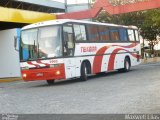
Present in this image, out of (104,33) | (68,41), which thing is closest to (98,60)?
(104,33)

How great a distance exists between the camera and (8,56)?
104 feet

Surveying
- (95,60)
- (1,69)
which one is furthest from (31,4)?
(95,60)

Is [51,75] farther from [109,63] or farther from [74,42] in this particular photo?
[109,63]

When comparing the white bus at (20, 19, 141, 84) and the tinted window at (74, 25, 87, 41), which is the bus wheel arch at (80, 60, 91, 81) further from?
the tinted window at (74, 25, 87, 41)

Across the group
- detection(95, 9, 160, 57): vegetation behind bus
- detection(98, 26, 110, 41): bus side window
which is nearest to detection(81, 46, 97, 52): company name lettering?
detection(98, 26, 110, 41): bus side window

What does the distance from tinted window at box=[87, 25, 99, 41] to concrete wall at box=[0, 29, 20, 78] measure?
9.17m

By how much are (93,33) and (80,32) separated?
1.61 meters

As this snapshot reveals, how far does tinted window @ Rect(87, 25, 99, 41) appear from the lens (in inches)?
902

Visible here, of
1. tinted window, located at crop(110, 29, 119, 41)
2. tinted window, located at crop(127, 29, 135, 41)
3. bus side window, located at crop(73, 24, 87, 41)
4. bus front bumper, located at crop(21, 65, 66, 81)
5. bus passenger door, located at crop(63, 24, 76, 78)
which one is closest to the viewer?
bus front bumper, located at crop(21, 65, 66, 81)

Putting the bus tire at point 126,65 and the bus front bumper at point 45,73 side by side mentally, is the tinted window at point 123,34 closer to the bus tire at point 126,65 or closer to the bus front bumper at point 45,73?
the bus tire at point 126,65

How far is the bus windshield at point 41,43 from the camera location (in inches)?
778

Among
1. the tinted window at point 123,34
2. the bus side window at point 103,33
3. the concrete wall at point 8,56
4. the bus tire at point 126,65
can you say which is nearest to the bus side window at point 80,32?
the bus side window at point 103,33

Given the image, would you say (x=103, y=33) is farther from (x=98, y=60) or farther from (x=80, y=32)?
(x=80, y=32)

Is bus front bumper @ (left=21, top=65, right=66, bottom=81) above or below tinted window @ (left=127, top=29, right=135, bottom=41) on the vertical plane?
below
